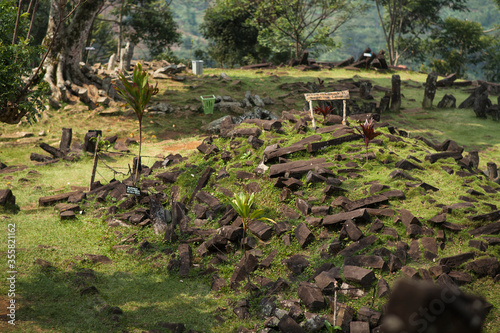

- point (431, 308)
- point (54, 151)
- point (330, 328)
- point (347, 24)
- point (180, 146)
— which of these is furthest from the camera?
point (347, 24)

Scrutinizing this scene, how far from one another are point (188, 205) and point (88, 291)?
3.45 meters

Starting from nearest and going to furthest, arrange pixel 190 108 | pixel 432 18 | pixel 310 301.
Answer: pixel 310 301 < pixel 190 108 < pixel 432 18

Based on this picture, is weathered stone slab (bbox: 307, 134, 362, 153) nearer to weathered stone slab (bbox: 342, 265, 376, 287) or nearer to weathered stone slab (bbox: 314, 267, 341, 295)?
weathered stone slab (bbox: 314, 267, 341, 295)

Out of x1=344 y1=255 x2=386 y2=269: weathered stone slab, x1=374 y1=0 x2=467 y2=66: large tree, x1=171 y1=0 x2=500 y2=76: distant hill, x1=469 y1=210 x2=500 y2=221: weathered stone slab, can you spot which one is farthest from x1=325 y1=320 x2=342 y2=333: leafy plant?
x1=171 y1=0 x2=500 y2=76: distant hill

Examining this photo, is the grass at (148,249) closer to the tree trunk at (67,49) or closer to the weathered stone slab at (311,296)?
the weathered stone slab at (311,296)

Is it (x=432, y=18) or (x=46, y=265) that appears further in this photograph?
(x=432, y=18)

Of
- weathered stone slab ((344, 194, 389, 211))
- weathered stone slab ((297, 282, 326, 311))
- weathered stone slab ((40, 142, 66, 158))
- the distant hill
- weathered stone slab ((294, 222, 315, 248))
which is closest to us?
weathered stone slab ((297, 282, 326, 311))

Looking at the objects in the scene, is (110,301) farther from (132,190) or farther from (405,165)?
(405,165)

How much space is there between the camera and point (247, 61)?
111 ft

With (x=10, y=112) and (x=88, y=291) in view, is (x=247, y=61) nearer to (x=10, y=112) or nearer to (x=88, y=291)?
(x=10, y=112)

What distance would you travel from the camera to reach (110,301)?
6367 mm

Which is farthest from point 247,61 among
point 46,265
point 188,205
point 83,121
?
point 46,265

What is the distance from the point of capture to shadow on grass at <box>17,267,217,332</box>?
18.9 feet

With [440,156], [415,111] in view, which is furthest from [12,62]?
[415,111]
